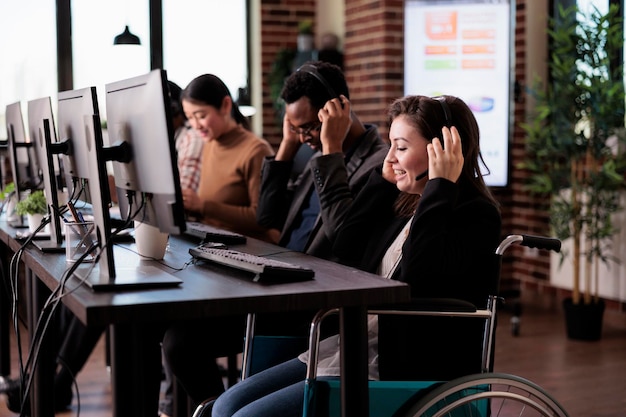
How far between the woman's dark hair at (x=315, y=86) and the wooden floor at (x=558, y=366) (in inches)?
60.5

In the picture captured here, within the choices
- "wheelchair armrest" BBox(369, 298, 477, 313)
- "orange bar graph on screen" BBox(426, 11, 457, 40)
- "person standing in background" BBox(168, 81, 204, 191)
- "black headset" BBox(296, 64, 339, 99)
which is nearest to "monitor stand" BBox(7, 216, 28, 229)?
"person standing in background" BBox(168, 81, 204, 191)

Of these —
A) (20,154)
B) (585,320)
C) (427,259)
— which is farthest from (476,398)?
(585,320)

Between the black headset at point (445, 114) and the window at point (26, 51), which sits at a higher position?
the window at point (26, 51)

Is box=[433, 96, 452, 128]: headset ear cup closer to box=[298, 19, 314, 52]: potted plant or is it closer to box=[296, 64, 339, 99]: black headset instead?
box=[296, 64, 339, 99]: black headset

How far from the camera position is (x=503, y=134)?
5.50 meters

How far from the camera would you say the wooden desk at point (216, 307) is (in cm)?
166

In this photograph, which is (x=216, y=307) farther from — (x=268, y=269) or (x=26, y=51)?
(x=26, y=51)

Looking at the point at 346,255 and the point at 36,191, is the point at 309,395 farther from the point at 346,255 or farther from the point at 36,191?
the point at 36,191

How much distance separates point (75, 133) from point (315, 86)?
0.82 meters

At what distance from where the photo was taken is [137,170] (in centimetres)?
196

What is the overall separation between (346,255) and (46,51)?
4.14 meters

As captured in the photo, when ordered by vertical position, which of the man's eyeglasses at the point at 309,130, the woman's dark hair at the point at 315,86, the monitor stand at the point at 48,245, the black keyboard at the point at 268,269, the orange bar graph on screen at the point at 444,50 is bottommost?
the monitor stand at the point at 48,245

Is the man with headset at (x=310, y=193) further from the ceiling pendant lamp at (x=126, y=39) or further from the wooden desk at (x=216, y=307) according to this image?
the ceiling pendant lamp at (x=126, y=39)

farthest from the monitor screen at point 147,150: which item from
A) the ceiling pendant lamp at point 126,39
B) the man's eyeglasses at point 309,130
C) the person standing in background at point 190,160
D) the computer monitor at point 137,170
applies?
the ceiling pendant lamp at point 126,39
